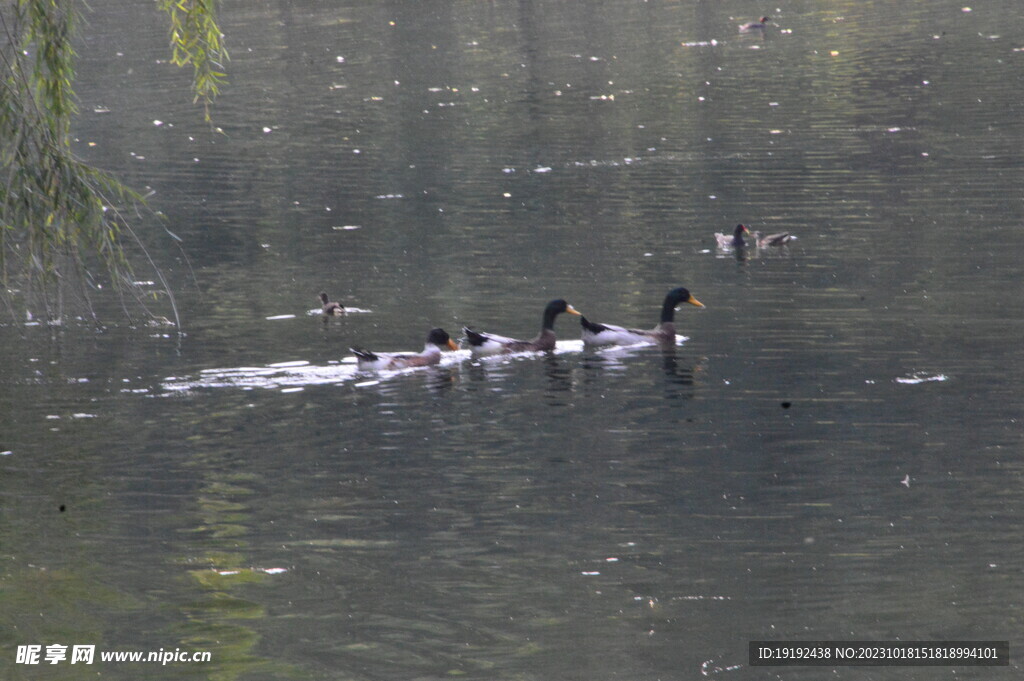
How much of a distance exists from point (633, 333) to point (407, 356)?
2853 millimetres

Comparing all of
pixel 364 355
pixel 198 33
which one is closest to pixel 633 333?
pixel 364 355

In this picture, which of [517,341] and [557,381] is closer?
[557,381]

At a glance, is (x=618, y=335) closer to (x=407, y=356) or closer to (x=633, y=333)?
(x=633, y=333)

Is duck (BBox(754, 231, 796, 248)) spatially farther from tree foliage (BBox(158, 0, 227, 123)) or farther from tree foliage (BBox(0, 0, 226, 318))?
tree foliage (BBox(0, 0, 226, 318))

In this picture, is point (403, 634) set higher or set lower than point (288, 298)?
lower

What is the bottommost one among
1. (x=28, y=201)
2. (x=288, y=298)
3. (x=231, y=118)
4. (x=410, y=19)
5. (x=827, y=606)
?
(x=827, y=606)

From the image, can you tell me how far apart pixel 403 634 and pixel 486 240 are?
15.6 meters

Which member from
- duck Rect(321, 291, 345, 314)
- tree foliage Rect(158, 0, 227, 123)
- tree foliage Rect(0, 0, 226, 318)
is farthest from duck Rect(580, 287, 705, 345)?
tree foliage Rect(0, 0, 226, 318)

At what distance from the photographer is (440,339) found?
56.4 ft

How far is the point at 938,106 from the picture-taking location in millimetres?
36875

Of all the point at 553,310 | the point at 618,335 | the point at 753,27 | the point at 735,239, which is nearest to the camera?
the point at 618,335

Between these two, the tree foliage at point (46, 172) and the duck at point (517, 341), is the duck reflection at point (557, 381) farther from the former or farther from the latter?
the tree foliage at point (46, 172)

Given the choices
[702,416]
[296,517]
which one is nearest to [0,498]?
[296,517]

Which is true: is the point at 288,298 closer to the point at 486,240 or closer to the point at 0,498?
the point at 486,240
